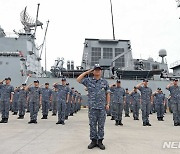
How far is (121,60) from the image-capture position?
81.4 feet

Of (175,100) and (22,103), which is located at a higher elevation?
(175,100)

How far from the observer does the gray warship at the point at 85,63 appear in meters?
20.3

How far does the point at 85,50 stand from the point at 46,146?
21.3 metres

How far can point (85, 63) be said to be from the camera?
23922 millimetres

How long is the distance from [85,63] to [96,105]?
19535 millimetres

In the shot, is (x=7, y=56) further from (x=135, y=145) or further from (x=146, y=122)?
(x=135, y=145)

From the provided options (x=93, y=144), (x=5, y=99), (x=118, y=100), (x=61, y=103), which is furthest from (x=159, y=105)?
(x=93, y=144)

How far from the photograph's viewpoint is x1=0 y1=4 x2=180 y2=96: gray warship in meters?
20.3

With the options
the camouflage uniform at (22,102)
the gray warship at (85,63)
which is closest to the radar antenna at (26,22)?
the gray warship at (85,63)

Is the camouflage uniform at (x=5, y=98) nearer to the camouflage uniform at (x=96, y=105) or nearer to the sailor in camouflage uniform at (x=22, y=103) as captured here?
the sailor in camouflage uniform at (x=22, y=103)

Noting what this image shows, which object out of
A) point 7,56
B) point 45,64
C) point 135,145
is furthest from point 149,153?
point 45,64

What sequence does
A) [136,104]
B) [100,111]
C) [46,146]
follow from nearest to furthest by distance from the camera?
[46,146] → [100,111] → [136,104]

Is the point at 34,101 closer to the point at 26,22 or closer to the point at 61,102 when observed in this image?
the point at 61,102

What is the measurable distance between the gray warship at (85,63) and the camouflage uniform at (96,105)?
16510 mm
